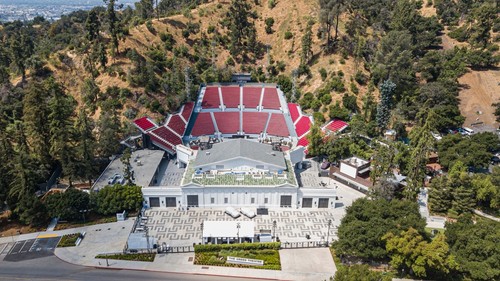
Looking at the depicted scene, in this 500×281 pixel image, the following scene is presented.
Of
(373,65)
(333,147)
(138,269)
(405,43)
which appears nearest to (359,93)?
(373,65)

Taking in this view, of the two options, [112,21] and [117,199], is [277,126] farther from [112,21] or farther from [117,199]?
[112,21]

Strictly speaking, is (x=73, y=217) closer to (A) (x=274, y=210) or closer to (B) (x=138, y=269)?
(B) (x=138, y=269)

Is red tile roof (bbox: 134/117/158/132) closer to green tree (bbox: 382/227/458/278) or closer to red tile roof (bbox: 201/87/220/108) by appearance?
red tile roof (bbox: 201/87/220/108)

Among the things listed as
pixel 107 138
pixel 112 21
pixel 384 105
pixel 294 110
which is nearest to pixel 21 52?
pixel 112 21

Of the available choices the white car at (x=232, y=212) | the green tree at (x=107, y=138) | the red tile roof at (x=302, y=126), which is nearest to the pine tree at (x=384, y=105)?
the red tile roof at (x=302, y=126)

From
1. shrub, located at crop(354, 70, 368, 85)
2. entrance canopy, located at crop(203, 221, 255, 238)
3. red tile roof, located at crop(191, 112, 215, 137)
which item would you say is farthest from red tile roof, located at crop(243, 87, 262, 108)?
entrance canopy, located at crop(203, 221, 255, 238)

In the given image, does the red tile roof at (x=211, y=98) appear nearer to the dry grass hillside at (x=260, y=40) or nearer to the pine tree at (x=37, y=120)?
the dry grass hillside at (x=260, y=40)
